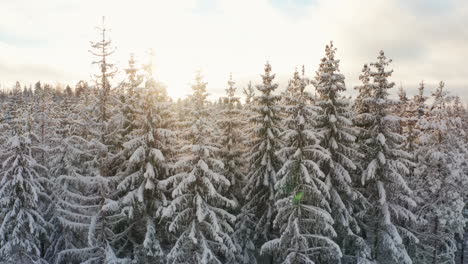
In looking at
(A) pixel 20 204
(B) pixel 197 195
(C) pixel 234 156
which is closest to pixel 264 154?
(C) pixel 234 156

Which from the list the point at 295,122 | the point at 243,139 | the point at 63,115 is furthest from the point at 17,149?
the point at 295,122

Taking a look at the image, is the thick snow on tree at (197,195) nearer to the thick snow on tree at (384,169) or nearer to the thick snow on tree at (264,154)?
the thick snow on tree at (264,154)

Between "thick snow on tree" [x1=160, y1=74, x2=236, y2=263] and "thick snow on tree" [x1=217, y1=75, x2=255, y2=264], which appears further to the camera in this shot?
"thick snow on tree" [x1=217, y1=75, x2=255, y2=264]

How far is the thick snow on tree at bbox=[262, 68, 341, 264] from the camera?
21234mm

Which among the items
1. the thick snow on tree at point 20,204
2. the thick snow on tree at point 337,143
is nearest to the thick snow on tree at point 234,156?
the thick snow on tree at point 337,143

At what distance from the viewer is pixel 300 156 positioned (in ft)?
71.0

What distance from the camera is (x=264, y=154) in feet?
82.3

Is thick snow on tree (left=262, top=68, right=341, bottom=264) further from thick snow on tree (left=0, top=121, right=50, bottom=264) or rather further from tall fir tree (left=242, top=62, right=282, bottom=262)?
thick snow on tree (left=0, top=121, right=50, bottom=264)

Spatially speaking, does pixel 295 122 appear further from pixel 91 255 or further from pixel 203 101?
pixel 91 255

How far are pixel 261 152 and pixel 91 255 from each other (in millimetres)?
12740

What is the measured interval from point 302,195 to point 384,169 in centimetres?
680

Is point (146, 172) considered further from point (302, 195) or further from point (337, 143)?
point (337, 143)

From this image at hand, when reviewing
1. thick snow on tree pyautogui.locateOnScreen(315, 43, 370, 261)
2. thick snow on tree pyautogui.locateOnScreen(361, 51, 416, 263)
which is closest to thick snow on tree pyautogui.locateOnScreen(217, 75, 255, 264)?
thick snow on tree pyautogui.locateOnScreen(315, 43, 370, 261)

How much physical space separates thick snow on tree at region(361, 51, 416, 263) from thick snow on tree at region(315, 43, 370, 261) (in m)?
1.35
